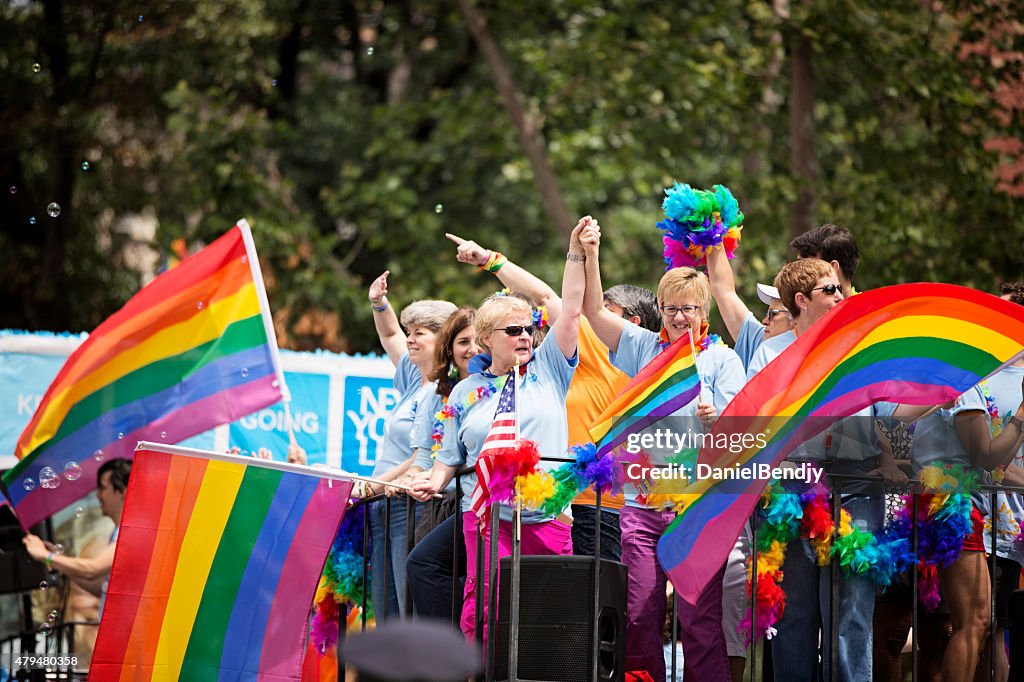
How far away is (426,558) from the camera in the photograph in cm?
656

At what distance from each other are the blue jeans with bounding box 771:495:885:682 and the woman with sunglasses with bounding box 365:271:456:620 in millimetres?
2047

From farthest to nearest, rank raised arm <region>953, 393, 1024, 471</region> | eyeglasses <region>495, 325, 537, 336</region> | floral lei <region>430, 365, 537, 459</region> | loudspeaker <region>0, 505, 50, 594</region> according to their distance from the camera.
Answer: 1. loudspeaker <region>0, 505, 50, 594</region>
2. floral lei <region>430, 365, 537, 459</region>
3. eyeglasses <region>495, 325, 537, 336</region>
4. raised arm <region>953, 393, 1024, 471</region>

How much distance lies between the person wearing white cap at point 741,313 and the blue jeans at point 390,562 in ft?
6.06

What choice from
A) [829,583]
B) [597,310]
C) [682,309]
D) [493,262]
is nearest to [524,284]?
[493,262]

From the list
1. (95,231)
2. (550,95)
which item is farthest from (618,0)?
(95,231)

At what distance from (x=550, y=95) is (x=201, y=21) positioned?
14.6 ft

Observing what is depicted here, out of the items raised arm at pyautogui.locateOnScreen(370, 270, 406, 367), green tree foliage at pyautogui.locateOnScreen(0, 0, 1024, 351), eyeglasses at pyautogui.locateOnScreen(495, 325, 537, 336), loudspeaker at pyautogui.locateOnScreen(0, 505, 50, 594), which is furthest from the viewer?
green tree foliage at pyautogui.locateOnScreen(0, 0, 1024, 351)

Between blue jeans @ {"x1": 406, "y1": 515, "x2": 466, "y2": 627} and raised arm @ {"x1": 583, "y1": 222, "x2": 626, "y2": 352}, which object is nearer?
raised arm @ {"x1": 583, "y1": 222, "x2": 626, "y2": 352}

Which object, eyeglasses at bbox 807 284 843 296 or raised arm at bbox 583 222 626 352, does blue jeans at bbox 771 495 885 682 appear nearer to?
eyeglasses at bbox 807 284 843 296

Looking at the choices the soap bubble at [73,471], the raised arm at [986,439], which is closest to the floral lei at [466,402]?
the raised arm at [986,439]

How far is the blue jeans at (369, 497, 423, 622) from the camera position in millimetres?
7066

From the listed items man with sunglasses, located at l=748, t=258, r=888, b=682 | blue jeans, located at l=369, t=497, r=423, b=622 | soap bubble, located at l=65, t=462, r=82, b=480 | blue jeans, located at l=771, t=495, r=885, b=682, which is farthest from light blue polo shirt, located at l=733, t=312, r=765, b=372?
soap bubble, located at l=65, t=462, r=82, b=480

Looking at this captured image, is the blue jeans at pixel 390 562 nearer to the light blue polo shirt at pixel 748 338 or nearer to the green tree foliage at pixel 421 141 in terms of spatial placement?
the light blue polo shirt at pixel 748 338

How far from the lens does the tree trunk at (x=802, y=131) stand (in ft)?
44.8
